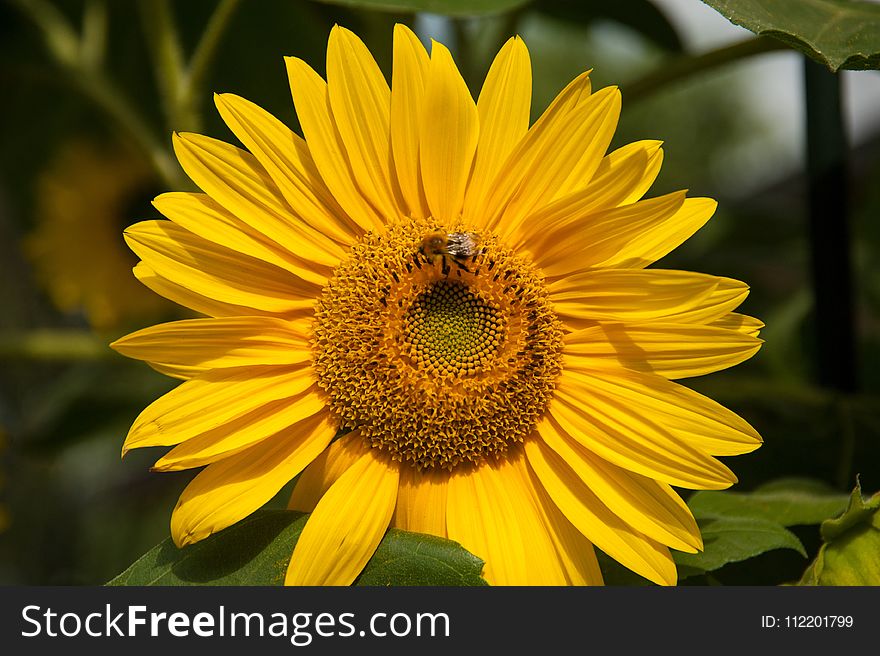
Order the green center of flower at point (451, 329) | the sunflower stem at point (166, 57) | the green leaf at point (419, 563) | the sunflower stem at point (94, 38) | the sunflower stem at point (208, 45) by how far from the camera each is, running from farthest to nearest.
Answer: the sunflower stem at point (94, 38), the sunflower stem at point (166, 57), the sunflower stem at point (208, 45), the green center of flower at point (451, 329), the green leaf at point (419, 563)

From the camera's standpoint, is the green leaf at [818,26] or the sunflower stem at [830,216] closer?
the green leaf at [818,26]

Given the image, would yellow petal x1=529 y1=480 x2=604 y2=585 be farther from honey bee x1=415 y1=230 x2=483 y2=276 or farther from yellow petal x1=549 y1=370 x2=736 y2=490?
honey bee x1=415 y1=230 x2=483 y2=276

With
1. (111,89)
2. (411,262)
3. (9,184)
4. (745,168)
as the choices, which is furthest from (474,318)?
(745,168)

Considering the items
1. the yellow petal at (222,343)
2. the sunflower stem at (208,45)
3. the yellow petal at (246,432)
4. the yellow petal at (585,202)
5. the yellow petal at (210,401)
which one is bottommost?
the yellow petal at (246,432)

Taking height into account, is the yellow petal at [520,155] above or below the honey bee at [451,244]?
above

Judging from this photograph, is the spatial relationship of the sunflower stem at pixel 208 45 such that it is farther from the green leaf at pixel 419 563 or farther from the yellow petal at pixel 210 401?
the green leaf at pixel 419 563

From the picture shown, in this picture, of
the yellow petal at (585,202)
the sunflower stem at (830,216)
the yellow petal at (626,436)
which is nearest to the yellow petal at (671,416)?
the yellow petal at (626,436)
